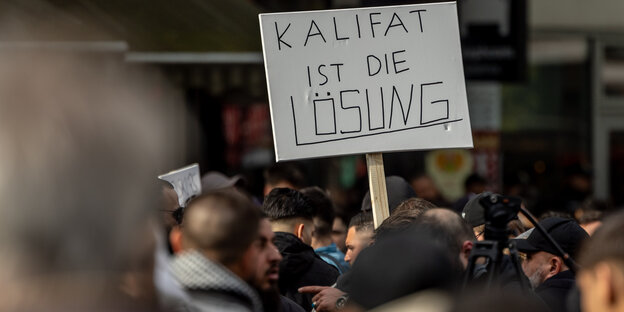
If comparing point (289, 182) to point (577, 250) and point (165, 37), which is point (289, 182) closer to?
point (165, 37)

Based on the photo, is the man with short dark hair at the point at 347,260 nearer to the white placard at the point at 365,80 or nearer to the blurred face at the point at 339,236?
the white placard at the point at 365,80

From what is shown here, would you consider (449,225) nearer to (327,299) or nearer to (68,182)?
(327,299)

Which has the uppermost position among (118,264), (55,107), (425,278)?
(55,107)

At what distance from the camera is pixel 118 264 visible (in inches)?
69.7

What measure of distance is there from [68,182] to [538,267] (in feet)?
9.74

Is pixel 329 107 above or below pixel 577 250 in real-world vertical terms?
Answer: above

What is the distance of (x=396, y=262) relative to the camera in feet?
7.19

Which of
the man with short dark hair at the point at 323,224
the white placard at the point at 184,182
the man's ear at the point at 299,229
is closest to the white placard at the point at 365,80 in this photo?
the man's ear at the point at 299,229

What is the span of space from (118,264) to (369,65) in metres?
2.79

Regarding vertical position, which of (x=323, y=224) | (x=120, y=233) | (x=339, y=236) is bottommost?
(x=339, y=236)

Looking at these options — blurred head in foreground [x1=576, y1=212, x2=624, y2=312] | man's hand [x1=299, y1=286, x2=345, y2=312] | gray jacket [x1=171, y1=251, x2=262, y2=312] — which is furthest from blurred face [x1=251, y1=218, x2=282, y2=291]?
blurred head in foreground [x1=576, y1=212, x2=624, y2=312]

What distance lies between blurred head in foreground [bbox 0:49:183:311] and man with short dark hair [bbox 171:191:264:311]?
28.8 inches

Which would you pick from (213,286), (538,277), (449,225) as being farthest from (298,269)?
(213,286)

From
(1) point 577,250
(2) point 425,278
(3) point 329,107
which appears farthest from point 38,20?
(2) point 425,278
